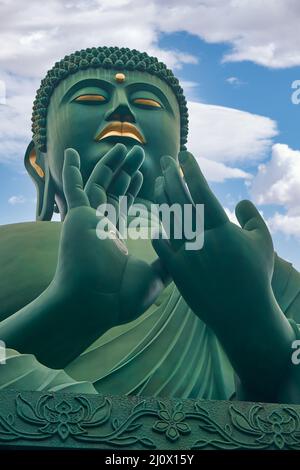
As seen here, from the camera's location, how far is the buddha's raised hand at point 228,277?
142 inches

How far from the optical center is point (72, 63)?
6309mm

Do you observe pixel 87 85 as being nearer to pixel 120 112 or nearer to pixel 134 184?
pixel 120 112

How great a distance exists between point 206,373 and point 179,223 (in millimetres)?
1256

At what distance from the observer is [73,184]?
3.90 meters

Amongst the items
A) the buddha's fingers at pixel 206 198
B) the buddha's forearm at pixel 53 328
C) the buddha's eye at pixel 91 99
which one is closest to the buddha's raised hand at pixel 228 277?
the buddha's fingers at pixel 206 198

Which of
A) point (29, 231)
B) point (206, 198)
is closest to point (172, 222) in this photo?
point (206, 198)

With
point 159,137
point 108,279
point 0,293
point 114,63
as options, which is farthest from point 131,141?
point 108,279

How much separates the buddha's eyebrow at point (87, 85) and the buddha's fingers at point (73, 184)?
2.25m

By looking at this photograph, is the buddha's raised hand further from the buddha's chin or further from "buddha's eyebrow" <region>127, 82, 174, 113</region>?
"buddha's eyebrow" <region>127, 82, 174, 113</region>

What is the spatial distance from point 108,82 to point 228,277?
2879 mm

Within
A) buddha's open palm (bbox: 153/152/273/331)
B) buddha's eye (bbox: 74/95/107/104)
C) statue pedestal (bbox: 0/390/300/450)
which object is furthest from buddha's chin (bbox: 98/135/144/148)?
statue pedestal (bbox: 0/390/300/450)

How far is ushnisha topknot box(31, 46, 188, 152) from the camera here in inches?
246
